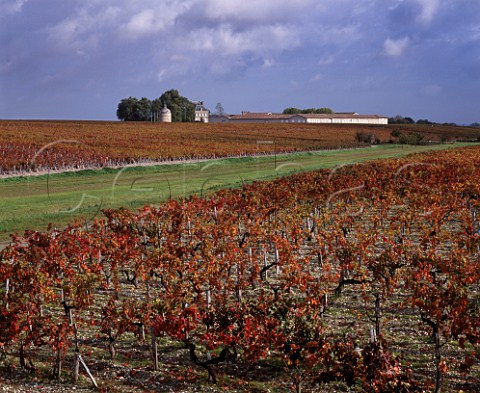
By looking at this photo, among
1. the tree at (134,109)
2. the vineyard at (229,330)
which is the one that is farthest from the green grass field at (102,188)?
the tree at (134,109)

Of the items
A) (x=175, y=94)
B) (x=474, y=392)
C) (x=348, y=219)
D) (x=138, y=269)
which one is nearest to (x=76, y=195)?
(x=348, y=219)

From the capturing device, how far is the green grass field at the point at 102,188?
25.9m

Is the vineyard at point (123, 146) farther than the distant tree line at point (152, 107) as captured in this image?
No

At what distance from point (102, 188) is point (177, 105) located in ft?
411

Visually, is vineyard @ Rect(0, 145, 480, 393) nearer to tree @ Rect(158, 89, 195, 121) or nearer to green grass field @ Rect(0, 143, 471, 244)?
green grass field @ Rect(0, 143, 471, 244)

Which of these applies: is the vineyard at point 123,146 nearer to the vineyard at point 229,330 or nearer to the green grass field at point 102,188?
the green grass field at point 102,188

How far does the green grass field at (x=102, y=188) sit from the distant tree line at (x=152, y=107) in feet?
327

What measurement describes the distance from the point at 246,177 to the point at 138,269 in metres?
31.1

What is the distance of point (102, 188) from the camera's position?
36.4 m

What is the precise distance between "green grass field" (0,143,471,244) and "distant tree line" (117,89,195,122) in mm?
99750

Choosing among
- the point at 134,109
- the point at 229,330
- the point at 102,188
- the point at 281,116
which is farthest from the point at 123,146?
the point at 281,116

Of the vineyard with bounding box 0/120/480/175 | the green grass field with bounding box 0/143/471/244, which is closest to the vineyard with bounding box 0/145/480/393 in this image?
the green grass field with bounding box 0/143/471/244

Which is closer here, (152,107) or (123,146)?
(123,146)

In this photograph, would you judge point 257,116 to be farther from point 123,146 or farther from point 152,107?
point 123,146
